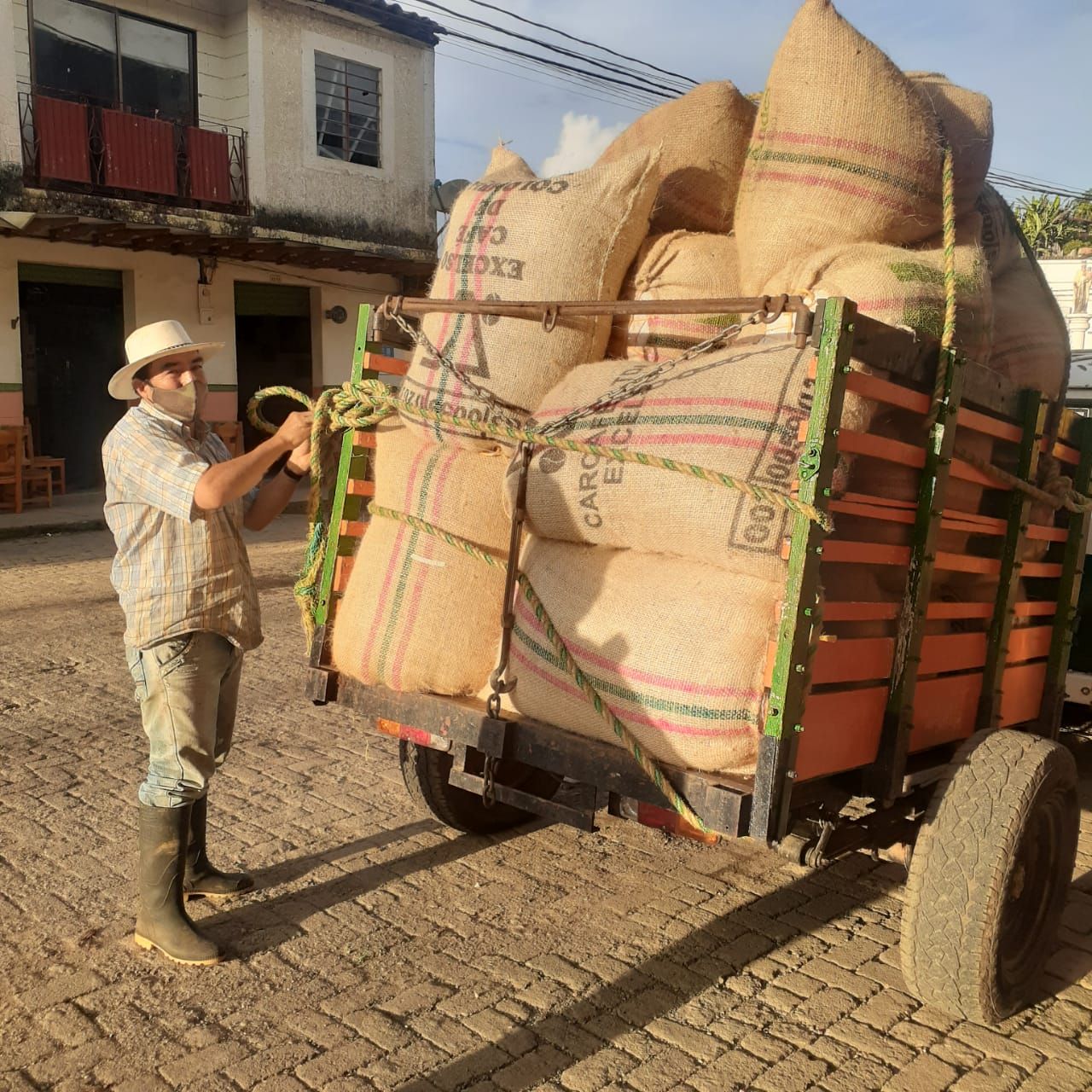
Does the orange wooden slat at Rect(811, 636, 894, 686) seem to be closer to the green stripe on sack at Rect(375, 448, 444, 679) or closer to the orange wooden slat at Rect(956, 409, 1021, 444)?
the orange wooden slat at Rect(956, 409, 1021, 444)

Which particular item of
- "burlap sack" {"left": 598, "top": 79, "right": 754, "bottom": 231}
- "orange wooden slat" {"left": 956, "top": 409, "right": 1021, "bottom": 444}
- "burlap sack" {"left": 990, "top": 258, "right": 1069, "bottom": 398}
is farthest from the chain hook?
"burlap sack" {"left": 990, "top": 258, "right": 1069, "bottom": 398}

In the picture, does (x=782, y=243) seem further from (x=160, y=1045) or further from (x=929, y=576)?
(x=160, y=1045)

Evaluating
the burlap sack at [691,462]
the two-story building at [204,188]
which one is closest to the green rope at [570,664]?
the burlap sack at [691,462]

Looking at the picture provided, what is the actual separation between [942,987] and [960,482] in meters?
1.32

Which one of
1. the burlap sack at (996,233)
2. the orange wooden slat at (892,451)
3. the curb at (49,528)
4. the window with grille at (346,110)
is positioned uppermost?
the window with grille at (346,110)

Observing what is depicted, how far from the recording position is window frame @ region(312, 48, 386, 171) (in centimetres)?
1534

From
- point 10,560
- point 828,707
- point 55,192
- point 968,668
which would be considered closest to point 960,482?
point 968,668

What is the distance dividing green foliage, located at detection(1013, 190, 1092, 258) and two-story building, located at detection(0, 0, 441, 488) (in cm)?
1915

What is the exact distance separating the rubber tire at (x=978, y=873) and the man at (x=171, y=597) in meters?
1.93

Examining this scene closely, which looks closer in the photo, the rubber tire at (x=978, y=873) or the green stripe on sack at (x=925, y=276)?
the rubber tire at (x=978, y=873)

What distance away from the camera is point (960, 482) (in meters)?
3.03

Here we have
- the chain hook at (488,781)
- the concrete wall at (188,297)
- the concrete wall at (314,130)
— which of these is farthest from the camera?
the concrete wall at (314,130)

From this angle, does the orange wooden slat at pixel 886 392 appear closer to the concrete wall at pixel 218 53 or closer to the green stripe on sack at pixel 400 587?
the green stripe on sack at pixel 400 587

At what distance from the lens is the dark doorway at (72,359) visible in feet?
46.3
